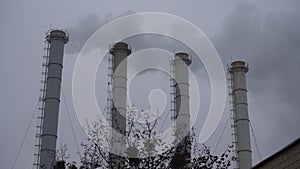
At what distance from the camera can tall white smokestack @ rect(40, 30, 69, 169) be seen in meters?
23.7

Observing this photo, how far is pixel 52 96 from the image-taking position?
992 inches

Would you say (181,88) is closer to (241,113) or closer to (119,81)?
(241,113)

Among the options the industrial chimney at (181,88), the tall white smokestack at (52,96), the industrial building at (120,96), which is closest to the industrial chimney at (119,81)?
the industrial building at (120,96)

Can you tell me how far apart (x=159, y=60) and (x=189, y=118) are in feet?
11.9

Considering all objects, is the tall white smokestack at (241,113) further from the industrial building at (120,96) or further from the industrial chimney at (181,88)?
the industrial chimney at (181,88)

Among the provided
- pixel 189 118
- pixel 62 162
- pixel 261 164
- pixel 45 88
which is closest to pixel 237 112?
pixel 189 118

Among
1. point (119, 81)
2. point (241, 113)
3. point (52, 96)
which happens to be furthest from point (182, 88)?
point (52, 96)

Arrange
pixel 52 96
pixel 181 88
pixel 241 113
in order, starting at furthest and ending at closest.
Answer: pixel 181 88 < pixel 241 113 < pixel 52 96

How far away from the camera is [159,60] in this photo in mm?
27484

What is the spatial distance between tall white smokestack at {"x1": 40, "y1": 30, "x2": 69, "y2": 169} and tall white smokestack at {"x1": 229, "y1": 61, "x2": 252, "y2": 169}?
9.98 meters

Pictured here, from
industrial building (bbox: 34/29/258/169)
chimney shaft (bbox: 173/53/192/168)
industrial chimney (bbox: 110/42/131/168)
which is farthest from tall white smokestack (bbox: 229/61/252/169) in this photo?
industrial chimney (bbox: 110/42/131/168)

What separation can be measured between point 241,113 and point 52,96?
1052cm

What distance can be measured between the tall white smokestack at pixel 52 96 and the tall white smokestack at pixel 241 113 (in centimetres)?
998

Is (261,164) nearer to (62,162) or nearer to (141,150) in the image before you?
(141,150)
